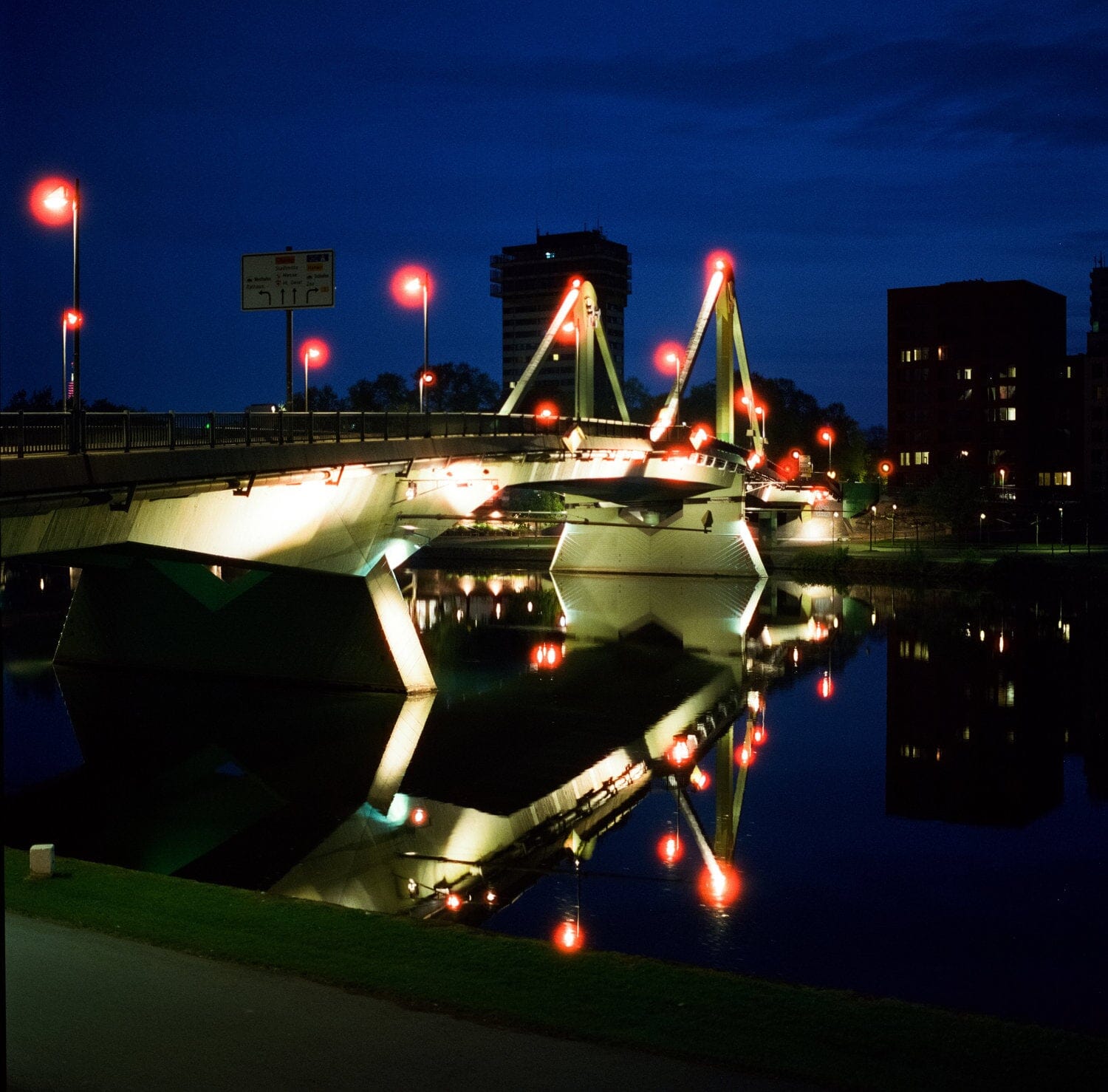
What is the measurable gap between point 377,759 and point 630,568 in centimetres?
4907

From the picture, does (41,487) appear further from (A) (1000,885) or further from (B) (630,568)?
(B) (630,568)

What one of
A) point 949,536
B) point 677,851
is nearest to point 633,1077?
point 677,851

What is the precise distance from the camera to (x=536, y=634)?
161 ft

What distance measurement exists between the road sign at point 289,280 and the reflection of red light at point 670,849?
43.3 ft

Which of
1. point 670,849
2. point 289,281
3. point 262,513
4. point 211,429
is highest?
point 289,281

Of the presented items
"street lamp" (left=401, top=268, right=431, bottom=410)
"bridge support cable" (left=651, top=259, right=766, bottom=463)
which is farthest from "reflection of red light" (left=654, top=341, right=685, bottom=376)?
"street lamp" (left=401, top=268, right=431, bottom=410)

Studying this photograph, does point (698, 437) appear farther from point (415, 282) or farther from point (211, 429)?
point (211, 429)

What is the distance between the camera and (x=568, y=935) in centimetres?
1560

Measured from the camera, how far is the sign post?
91.6 feet

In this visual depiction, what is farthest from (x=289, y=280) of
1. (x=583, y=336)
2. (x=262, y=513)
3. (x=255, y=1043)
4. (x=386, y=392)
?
(x=386, y=392)

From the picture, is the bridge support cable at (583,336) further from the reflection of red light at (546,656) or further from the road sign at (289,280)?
the road sign at (289,280)

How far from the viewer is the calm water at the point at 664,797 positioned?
1620 cm

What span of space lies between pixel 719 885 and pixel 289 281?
1621 cm

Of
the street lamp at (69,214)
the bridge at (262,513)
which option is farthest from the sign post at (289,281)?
the street lamp at (69,214)
